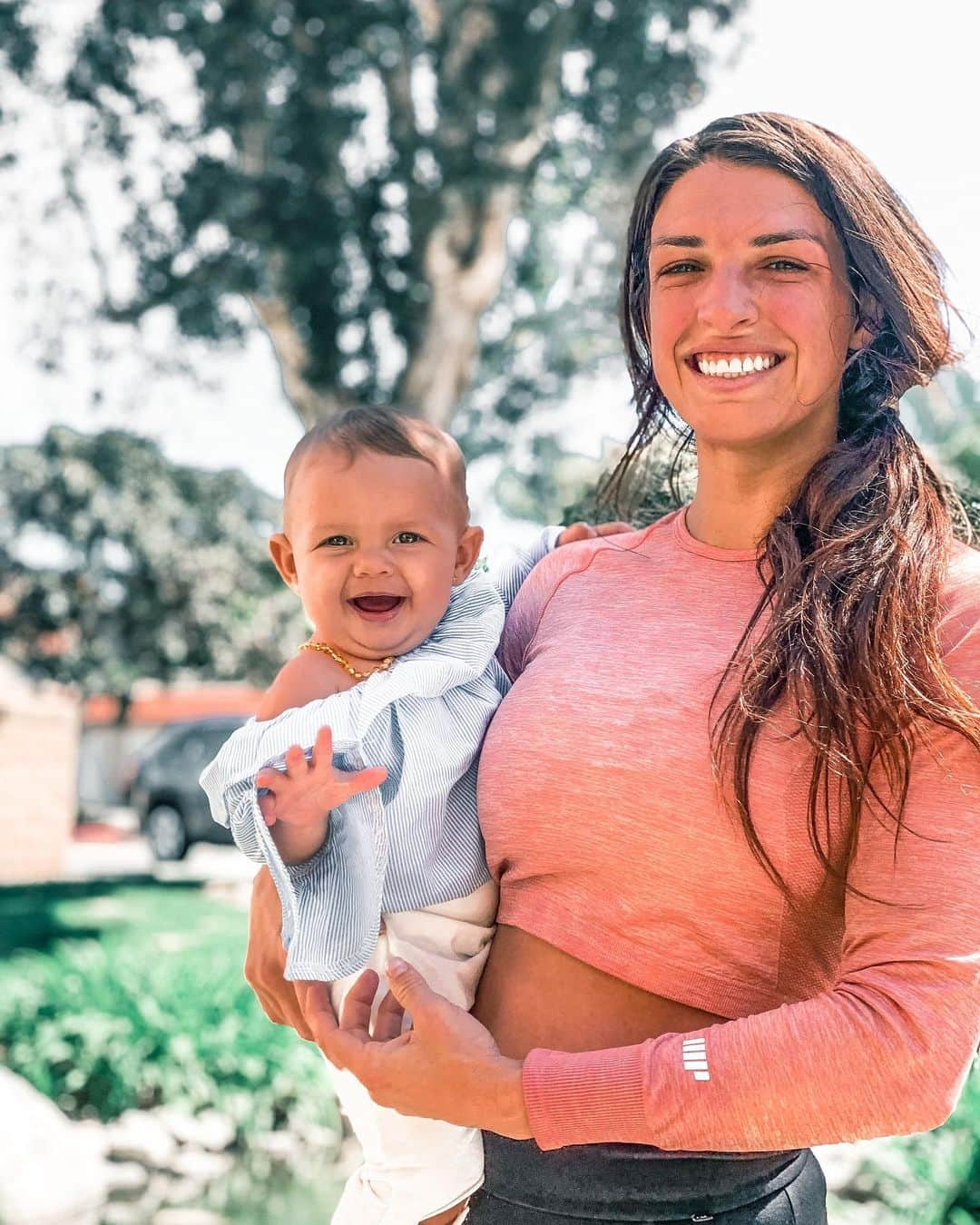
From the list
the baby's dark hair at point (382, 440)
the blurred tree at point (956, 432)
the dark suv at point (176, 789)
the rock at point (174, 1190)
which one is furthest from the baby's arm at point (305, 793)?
the dark suv at point (176, 789)

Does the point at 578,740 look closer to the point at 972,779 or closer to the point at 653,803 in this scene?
the point at 653,803

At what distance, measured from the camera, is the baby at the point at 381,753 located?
1.66 m

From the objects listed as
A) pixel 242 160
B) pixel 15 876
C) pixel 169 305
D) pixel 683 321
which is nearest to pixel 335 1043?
pixel 683 321

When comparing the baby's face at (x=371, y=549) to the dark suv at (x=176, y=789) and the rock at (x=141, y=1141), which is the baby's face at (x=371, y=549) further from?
the dark suv at (x=176, y=789)

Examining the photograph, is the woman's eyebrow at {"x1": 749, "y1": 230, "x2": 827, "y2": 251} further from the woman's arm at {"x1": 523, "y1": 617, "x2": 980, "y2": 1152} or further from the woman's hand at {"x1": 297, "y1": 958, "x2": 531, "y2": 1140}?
the woman's hand at {"x1": 297, "y1": 958, "x2": 531, "y2": 1140}

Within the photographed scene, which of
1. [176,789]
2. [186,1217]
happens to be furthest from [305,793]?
[176,789]

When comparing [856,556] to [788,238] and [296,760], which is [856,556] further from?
[296,760]

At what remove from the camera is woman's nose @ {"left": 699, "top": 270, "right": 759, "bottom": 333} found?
167 cm

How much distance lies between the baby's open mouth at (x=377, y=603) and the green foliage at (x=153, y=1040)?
4808mm

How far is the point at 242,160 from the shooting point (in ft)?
33.7

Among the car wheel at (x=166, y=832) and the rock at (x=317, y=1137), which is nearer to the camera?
the rock at (x=317, y=1137)

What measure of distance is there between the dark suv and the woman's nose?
15820 mm

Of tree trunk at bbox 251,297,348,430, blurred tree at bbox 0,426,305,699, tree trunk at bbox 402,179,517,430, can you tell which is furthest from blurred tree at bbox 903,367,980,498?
blurred tree at bbox 0,426,305,699

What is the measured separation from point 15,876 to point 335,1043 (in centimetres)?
1556
